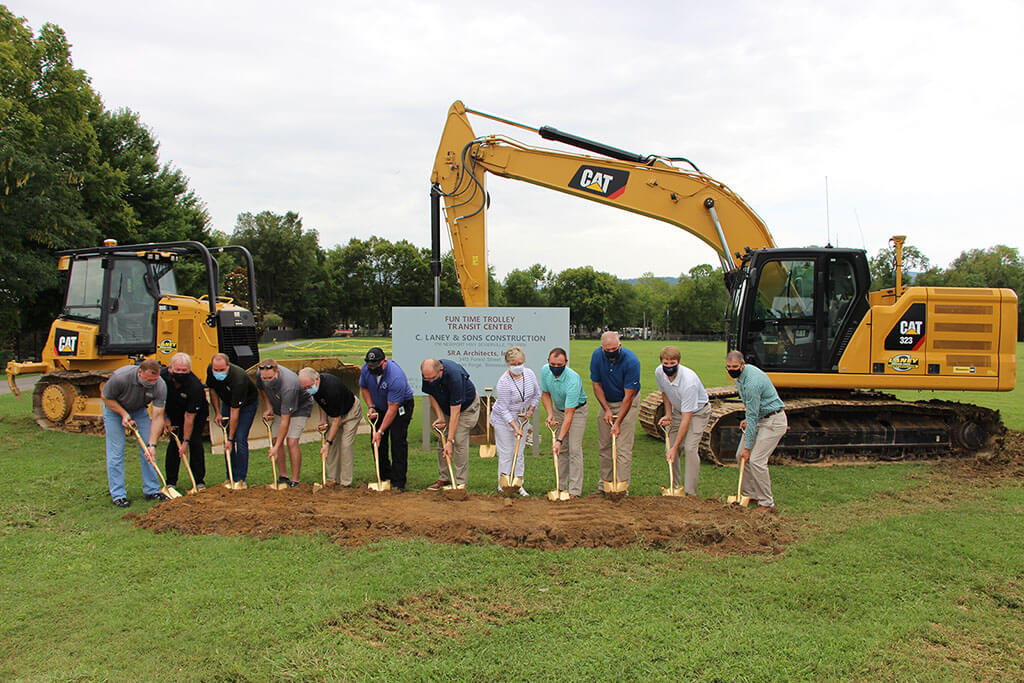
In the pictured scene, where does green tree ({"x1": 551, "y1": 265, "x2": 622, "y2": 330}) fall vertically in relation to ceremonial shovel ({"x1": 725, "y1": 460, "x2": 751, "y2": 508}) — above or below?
above

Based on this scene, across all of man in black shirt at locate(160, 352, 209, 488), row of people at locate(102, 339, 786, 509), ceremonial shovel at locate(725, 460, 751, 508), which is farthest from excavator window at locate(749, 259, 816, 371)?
man in black shirt at locate(160, 352, 209, 488)

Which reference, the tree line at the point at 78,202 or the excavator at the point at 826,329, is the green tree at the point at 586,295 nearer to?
the tree line at the point at 78,202

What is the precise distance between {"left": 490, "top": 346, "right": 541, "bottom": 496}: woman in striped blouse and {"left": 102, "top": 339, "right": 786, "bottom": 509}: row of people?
0.04 feet

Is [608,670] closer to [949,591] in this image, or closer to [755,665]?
[755,665]

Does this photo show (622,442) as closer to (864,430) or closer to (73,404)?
(864,430)

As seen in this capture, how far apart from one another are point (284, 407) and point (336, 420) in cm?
63

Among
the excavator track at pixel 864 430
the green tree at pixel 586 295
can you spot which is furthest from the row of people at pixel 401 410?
the green tree at pixel 586 295

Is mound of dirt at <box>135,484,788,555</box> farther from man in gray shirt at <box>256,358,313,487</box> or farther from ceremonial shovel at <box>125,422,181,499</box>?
man in gray shirt at <box>256,358,313,487</box>

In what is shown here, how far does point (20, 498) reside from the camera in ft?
25.7

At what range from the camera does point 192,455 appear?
8.30 m

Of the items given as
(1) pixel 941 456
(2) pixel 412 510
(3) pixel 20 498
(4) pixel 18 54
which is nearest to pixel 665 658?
(2) pixel 412 510

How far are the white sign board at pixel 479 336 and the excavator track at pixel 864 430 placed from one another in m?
2.76

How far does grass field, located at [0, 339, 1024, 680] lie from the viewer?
13.3ft

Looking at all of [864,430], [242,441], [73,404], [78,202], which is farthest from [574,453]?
[78,202]
